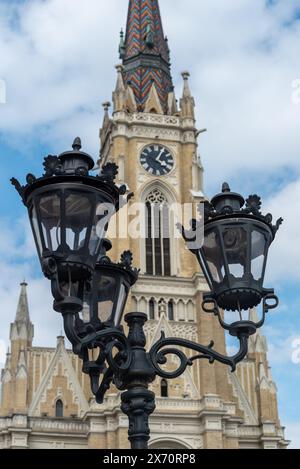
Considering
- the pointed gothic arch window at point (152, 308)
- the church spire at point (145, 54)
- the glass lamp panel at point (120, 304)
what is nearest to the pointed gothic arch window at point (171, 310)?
the pointed gothic arch window at point (152, 308)

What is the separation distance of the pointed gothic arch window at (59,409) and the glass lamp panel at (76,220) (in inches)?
1311

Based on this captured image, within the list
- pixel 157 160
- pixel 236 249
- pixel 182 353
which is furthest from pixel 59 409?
pixel 236 249

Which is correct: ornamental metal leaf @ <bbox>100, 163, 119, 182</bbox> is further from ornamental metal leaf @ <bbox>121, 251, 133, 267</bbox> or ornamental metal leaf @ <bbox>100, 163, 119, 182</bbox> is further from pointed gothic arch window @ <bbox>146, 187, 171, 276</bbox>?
pointed gothic arch window @ <bbox>146, 187, 171, 276</bbox>

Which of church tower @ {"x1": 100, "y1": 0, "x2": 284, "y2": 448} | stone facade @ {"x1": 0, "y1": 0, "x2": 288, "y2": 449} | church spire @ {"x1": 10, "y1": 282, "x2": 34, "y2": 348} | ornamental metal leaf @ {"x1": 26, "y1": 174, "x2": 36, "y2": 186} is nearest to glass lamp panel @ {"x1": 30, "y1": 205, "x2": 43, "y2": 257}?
ornamental metal leaf @ {"x1": 26, "y1": 174, "x2": 36, "y2": 186}

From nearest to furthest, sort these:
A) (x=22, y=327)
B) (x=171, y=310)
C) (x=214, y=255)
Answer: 1. (x=214, y=255)
2. (x=22, y=327)
3. (x=171, y=310)

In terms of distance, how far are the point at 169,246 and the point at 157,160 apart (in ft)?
17.5

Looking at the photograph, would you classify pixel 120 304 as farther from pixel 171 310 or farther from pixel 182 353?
pixel 171 310

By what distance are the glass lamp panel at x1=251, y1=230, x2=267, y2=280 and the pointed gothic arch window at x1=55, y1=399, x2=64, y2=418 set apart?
32.8 metres

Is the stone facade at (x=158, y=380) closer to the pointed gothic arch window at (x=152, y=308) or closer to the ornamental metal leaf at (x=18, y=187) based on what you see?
the pointed gothic arch window at (x=152, y=308)

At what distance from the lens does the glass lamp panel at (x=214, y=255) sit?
26.9ft

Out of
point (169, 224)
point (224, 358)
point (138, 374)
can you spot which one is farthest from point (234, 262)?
point (169, 224)

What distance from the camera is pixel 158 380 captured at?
39.6 meters

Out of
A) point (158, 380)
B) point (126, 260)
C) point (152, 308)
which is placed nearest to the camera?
point (126, 260)

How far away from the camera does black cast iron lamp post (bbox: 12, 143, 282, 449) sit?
7.50 meters
